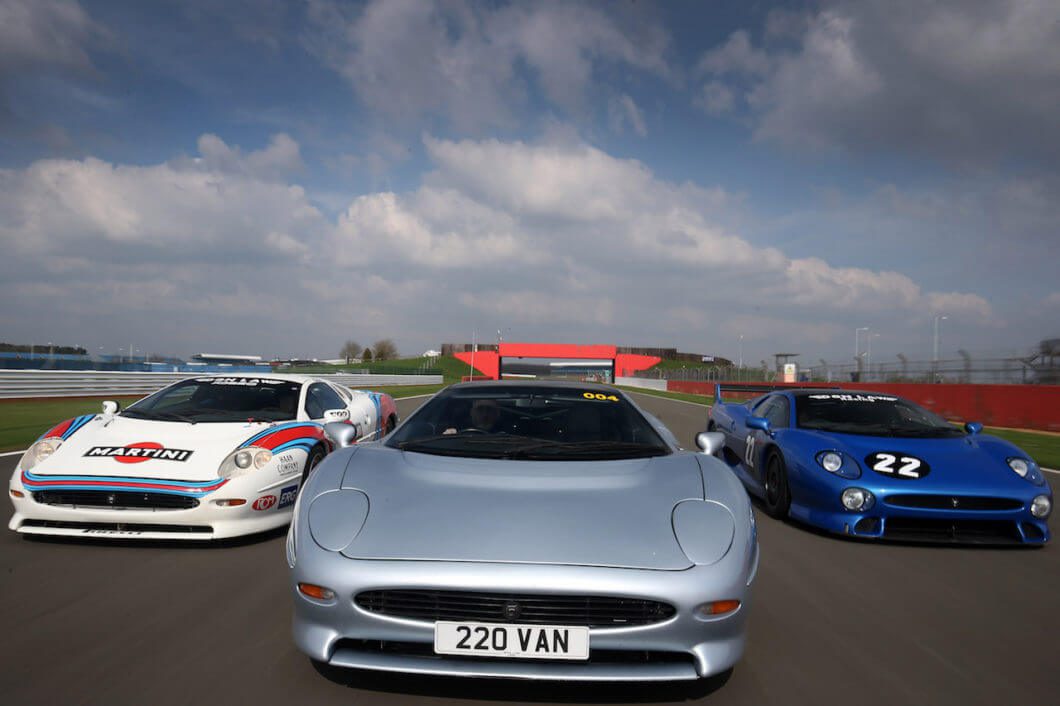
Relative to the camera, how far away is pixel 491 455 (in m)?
3.41

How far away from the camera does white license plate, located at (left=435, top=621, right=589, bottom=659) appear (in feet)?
7.73

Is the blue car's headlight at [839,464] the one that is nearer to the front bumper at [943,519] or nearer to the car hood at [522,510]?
the front bumper at [943,519]

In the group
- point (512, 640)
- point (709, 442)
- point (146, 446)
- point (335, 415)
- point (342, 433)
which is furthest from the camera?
point (335, 415)

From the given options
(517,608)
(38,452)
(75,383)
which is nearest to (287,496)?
(38,452)

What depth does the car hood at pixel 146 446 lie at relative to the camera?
4.60 meters

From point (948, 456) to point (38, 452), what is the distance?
622 cm

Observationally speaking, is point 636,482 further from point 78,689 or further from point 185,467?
point 185,467

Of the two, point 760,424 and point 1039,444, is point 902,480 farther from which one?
point 1039,444

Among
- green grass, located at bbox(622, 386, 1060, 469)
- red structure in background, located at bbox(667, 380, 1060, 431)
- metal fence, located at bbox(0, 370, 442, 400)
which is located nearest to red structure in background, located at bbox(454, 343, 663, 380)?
metal fence, located at bbox(0, 370, 442, 400)

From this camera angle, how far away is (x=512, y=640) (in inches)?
93.0

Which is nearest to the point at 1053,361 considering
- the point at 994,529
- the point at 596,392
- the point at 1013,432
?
the point at 1013,432

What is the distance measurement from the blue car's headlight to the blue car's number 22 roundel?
0.34 feet

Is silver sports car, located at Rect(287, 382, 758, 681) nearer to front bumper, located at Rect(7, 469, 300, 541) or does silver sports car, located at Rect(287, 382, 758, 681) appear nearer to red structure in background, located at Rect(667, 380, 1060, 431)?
front bumper, located at Rect(7, 469, 300, 541)

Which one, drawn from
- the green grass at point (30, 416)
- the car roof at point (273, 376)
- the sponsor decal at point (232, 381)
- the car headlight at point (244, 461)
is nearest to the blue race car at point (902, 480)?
the car headlight at point (244, 461)
